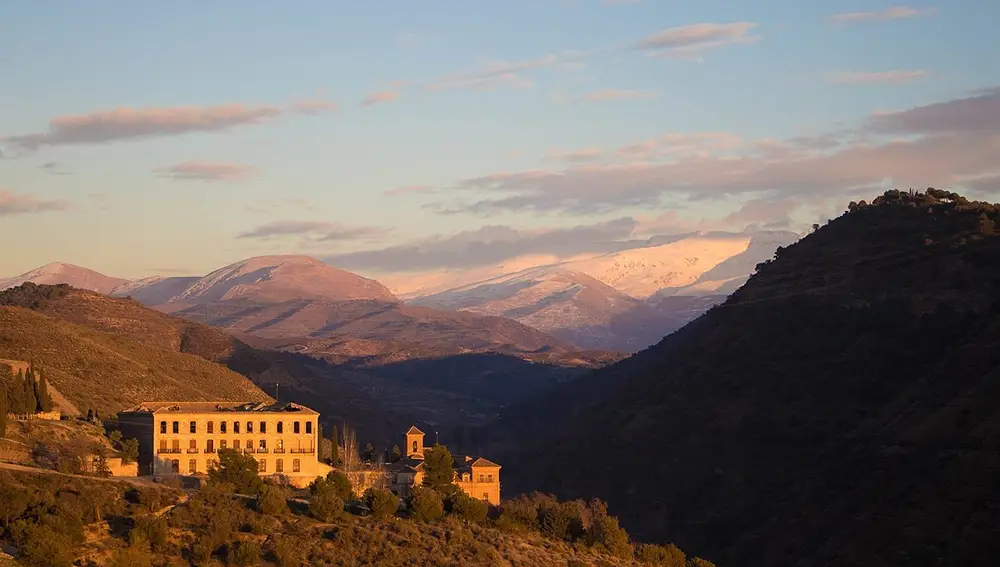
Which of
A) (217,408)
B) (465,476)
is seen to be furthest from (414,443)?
(217,408)

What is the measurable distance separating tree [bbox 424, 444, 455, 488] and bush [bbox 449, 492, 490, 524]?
4.01m

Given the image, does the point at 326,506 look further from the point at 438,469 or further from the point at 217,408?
the point at 217,408

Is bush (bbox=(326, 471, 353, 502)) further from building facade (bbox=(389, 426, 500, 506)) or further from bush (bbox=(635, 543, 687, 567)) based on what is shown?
bush (bbox=(635, 543, 687, 567))

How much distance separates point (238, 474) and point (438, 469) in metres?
11.7

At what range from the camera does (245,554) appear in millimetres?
65125

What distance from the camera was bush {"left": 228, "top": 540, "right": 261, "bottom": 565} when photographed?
64.9 meters

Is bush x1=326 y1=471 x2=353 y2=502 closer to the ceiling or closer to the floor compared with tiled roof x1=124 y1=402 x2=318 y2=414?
closer to the floor

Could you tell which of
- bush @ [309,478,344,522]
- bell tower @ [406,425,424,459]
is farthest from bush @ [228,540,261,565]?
bell tower @ [406,425,424,459]

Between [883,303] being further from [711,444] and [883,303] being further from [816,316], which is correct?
[711,444]

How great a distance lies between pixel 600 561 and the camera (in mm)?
75812

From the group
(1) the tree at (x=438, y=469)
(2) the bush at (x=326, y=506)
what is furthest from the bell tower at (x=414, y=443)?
(2) the bush at (x=326, y=506)

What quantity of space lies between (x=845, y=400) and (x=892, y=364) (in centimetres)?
471

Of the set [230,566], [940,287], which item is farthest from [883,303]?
[230,566]

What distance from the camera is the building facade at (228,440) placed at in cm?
8338
